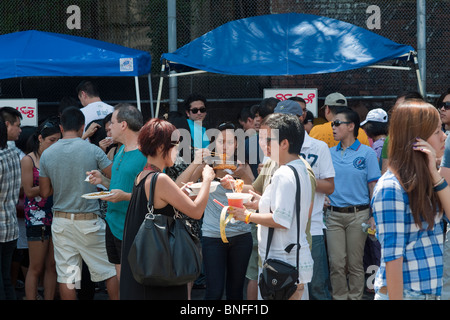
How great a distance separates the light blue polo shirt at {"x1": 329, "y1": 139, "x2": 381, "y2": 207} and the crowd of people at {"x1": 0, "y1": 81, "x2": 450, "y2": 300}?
0.01 m

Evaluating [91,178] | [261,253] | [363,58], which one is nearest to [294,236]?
[261,253]

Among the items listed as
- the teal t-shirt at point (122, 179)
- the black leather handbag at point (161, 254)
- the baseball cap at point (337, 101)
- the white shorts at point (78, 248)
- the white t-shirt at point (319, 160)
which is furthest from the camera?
the baseball cap at point (337, 101)

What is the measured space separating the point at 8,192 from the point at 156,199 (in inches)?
80.9

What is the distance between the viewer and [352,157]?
6375mm

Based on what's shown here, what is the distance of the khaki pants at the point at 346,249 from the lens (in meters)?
6.32

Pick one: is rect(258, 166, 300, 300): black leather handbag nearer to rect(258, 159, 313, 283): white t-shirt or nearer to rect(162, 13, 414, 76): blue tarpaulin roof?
rect(258, 159, 313, 283): white t-shirt

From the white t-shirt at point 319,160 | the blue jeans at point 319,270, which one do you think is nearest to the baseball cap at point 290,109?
the white t-shirt at point 319,160

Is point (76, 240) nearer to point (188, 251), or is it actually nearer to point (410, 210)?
point (188, 251)

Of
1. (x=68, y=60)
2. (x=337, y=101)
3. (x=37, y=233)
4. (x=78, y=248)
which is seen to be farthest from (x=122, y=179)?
(x=337, y=101)

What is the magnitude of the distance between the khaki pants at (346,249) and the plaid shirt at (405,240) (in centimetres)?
316

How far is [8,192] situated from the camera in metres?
5.46

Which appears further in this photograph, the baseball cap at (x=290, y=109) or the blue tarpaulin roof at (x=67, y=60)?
the blue tarpaulin roof at (x=67, y=60)

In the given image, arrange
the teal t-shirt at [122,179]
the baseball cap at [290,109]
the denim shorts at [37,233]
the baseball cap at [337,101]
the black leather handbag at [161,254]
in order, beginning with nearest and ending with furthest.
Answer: the black leather handbag at [161,254]
the teal t-shirt at [122,179]
the baseball cap at [290,109]
the denim shorts at [37,233]
the baseball cap at [337,101]

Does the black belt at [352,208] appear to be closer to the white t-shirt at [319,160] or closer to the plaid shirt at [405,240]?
the white t-shirt at [319,160]
